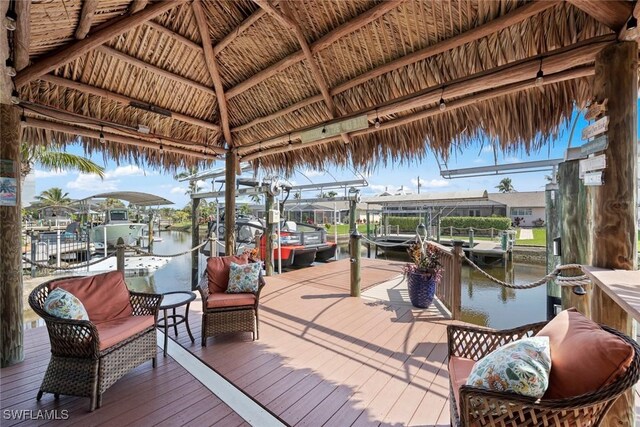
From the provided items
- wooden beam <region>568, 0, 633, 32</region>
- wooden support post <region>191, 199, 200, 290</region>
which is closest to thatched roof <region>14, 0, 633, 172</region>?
wooden beam <region>568, 0, 633, 32</region>

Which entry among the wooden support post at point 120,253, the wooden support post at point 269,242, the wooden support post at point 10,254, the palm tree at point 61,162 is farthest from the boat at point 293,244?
the wooden support post at point 10,254

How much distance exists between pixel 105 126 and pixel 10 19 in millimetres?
2087

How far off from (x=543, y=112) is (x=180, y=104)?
462 cm

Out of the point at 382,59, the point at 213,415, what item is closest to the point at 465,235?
the point at 382,59

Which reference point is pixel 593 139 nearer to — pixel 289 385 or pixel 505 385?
pixel 505 385

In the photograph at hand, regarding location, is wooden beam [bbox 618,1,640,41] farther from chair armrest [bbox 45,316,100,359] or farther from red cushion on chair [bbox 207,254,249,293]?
chair armrest [bbox 45,316,100,359]

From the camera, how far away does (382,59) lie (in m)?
3.08

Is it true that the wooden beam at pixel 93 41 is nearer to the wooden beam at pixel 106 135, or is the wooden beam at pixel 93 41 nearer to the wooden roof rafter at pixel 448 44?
the wooden beam at pixel 106 135

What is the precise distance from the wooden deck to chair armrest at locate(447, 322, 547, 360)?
0.53 m

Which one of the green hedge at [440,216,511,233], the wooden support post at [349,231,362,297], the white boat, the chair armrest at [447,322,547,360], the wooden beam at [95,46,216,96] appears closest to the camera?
the chair armrest at [447,322,547,360]

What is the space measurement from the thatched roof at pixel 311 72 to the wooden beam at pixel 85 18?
0.01 metres

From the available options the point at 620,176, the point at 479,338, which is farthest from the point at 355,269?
the point at 620,176

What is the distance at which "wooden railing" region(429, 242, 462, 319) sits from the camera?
11.5 feet

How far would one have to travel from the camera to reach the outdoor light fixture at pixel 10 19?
1.84 metres
